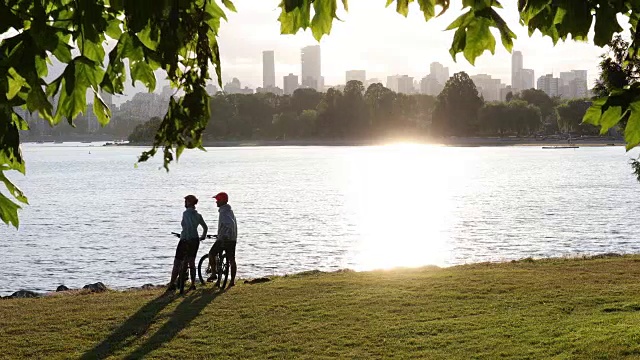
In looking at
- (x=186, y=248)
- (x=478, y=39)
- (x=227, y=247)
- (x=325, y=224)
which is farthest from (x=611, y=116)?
(x=325, y=224)

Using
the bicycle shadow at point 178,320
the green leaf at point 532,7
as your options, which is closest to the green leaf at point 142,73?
the green leaf at point 532,7

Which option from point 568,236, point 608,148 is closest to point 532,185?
point 568,236

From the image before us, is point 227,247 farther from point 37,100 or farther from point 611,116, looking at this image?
point 611,116

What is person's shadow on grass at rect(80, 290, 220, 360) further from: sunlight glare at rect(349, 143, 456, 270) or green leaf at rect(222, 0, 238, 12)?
sunlight glare at rect(349, 143, 456, 270)


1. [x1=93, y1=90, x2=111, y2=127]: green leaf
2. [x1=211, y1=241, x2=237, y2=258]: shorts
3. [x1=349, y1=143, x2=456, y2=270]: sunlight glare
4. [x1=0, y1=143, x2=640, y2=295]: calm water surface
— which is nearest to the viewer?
[x1=93, y1=90, x2=111, y2=127]: green leaf

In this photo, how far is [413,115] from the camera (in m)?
200

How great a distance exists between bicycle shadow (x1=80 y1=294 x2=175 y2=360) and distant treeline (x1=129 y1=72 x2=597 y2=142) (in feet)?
462

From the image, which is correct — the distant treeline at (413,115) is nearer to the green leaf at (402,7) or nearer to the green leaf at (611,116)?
the green leaf at (402,7)

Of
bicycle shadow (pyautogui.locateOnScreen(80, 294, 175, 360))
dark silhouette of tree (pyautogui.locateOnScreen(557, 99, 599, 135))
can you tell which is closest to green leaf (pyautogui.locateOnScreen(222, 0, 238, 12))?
bicycle shadow (pyautogui.locateOnScreen(80, 294, 175, 360))

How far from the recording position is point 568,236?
37188 millimetres

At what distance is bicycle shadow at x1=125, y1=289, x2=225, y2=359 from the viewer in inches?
423

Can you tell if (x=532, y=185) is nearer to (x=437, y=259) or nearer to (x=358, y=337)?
(x=437, y=259)

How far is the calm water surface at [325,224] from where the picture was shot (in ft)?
102

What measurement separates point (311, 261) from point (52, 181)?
75912 millimetres
